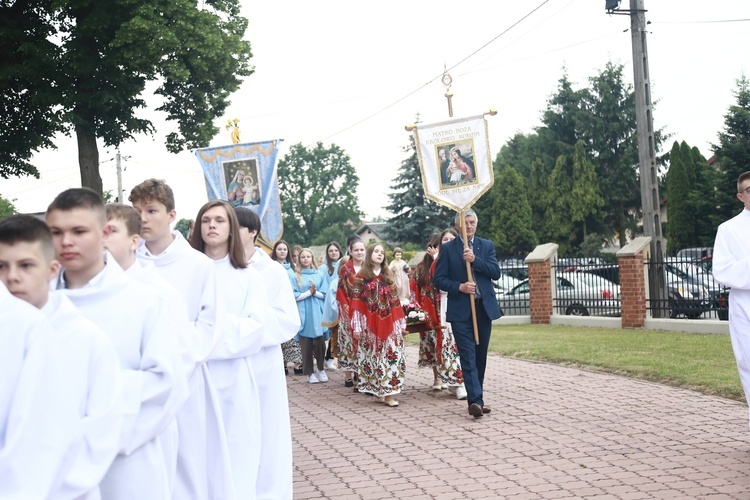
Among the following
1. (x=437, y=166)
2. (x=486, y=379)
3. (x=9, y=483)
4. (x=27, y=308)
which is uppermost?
(x=437, y=166)

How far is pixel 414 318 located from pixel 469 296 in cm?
235

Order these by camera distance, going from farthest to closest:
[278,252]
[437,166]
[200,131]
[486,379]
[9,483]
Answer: [200,131], [278,252], [486,379], [437,166], [9,483]

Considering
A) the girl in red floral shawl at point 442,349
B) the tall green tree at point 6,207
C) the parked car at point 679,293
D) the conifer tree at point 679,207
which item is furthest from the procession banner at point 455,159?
the tall green tree at point 6,207

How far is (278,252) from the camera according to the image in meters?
15.1

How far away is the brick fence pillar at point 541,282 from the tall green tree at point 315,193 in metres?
74.5

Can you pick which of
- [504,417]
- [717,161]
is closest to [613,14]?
[504,417]

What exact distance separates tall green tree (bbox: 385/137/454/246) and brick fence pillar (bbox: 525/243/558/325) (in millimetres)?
28207

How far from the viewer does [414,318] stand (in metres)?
12.2

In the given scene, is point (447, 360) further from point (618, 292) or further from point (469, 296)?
point (618, 292)

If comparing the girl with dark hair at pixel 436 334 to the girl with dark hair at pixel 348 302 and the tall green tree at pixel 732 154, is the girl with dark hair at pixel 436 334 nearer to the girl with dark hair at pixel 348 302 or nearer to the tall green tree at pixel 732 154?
the girl with dark hair at pixel 348 302

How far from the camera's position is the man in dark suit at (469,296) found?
386 inches

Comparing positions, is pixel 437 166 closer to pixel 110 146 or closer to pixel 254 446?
pixel 254 446

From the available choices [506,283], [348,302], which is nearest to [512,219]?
[506,283]

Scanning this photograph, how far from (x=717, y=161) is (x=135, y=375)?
44.9 metres
